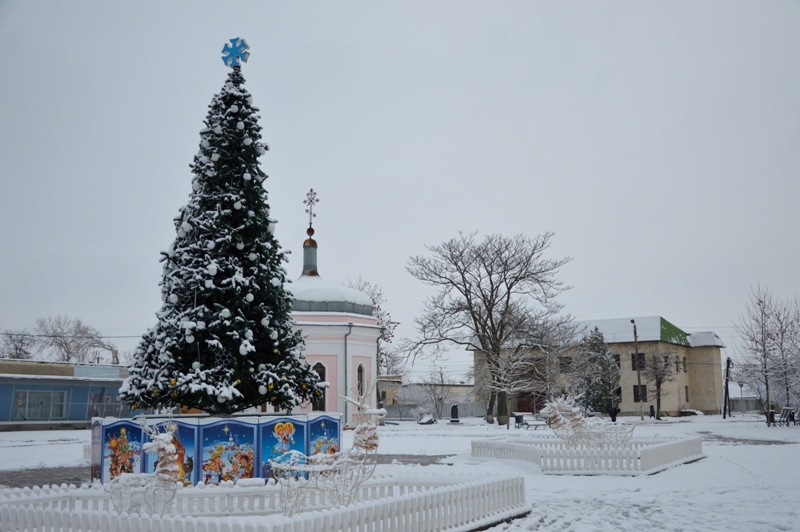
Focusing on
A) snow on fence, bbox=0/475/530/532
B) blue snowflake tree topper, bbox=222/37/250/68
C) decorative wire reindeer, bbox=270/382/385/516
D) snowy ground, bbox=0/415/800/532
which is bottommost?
snowy ground, bbox=0/415/800/532

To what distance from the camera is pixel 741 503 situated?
12.4 meters

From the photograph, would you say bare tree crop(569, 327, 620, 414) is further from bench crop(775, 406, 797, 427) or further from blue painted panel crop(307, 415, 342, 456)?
blue painted panel crop(307, 415, 342, 456)

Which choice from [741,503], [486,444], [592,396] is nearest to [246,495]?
[741,503]

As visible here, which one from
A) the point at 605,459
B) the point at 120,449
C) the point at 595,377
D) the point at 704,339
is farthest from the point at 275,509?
the point at 704,339

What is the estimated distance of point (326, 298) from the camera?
42.2 metres

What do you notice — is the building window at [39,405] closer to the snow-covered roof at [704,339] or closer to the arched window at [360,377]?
the arched window at [360,377]

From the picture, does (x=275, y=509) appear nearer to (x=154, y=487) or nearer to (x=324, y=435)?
(x=154, y=487)

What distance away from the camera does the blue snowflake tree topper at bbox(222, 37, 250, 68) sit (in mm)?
17078

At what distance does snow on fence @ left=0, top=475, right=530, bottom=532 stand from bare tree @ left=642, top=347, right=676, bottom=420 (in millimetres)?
46645

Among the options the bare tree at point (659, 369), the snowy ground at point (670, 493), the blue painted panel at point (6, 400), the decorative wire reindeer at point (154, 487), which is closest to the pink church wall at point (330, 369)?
the snowy ground at point (670, 493)

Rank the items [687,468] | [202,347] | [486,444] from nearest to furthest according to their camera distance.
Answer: [202,347] → [687,468] → [486,444]

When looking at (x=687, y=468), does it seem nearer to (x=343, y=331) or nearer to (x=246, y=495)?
(x=246, y=495)

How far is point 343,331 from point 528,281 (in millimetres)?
11680

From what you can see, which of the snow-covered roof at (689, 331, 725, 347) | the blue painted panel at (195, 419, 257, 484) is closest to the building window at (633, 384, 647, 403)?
the snow-covered roof at (689, 331, 725, 347)
